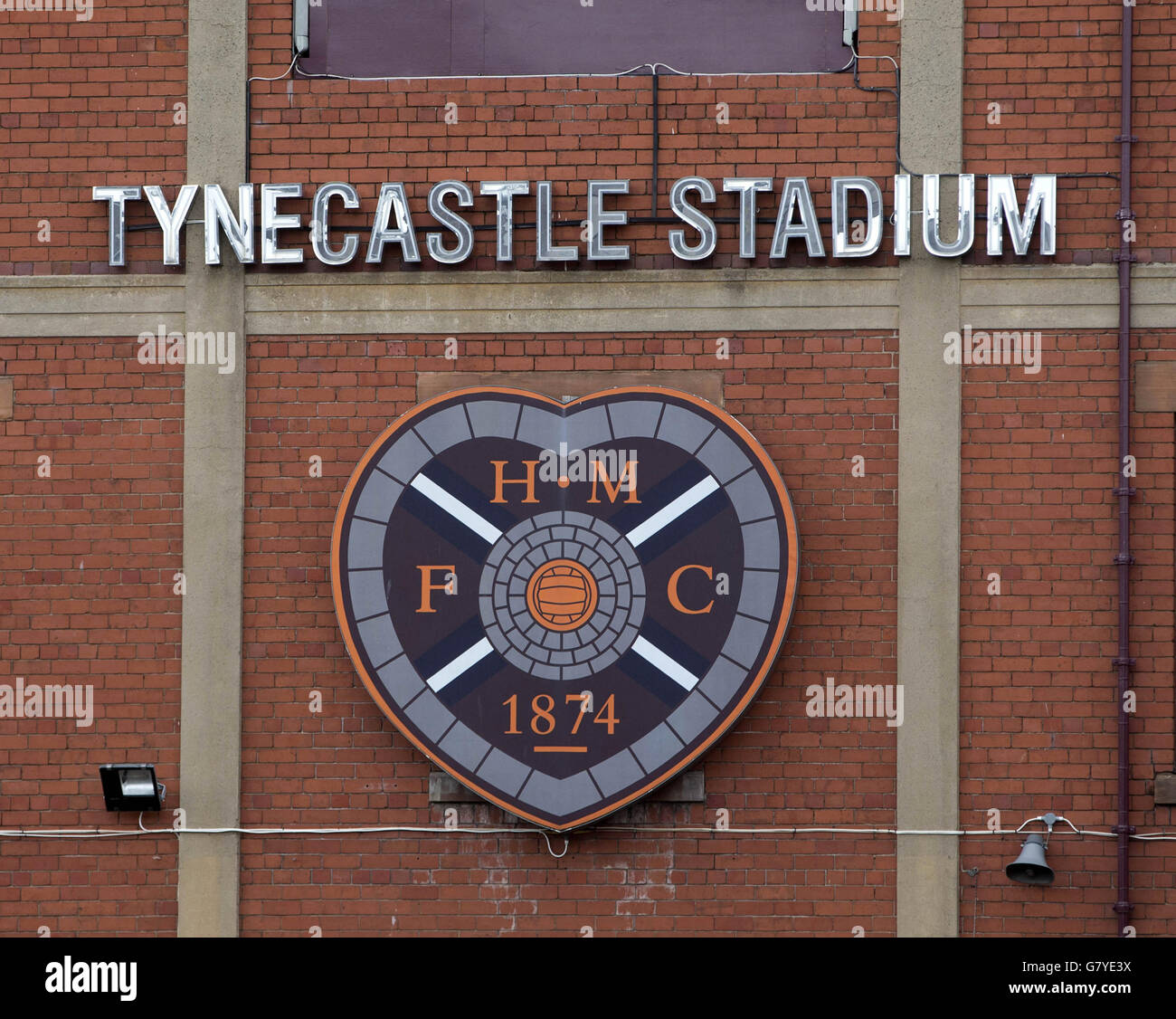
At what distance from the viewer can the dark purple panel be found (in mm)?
11398

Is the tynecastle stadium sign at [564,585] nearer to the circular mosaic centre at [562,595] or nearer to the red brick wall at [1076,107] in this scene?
the circular mosaic centre at [562,595]

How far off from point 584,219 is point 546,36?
58.6 inches

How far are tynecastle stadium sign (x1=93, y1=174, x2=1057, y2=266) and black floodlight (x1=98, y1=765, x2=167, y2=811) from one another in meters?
3.68

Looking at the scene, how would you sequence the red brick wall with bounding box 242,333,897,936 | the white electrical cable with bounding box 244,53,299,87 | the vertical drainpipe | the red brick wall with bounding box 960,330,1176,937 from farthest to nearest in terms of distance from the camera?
the white electrical cable with bounding box 244,53,299,87 < the red brick wall with bounding box 242,333,897,936 < the red brick wall with bounding box 960,330,1176,937 < the vertical drainpipe

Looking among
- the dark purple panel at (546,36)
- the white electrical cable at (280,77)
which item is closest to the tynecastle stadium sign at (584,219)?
the white electrical cable at (280,77)

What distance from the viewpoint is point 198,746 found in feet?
36.1

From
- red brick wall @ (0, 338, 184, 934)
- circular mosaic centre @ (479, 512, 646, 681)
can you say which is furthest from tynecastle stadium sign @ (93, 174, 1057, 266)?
circular mosaic centre @ (479, 512, 646, 681)

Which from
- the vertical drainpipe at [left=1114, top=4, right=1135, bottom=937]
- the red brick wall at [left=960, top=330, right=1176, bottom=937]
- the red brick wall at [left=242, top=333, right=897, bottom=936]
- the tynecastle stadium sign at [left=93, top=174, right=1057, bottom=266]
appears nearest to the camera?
the vertical drainpipe at [left=1114, top=4, right=1135, bottom=937]

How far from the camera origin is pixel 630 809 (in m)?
10.9

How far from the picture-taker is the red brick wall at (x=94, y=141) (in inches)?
448

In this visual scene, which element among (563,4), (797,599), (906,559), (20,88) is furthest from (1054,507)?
(20,88)

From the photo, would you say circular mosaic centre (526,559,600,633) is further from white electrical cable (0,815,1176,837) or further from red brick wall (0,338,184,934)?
red brick wall (0,338,184,934)

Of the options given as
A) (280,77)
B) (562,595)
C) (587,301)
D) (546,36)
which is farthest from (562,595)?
(280,77)

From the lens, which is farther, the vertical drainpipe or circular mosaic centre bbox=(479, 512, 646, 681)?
circular mosaic centre bbox=(479, 512, 646, 681)
